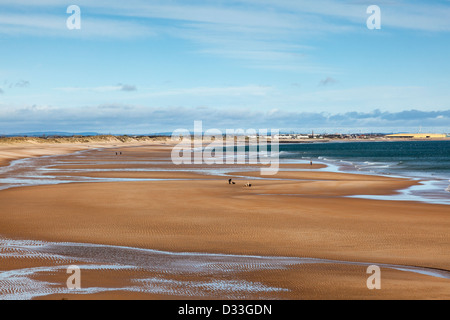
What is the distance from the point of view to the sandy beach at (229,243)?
32.2 ft

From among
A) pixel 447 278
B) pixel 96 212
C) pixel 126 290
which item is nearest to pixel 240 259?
pixel 126 290

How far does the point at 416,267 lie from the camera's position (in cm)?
1151

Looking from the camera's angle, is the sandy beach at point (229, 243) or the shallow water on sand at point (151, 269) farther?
the sandy beach at point (229, 243)

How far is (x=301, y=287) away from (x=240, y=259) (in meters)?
2.66

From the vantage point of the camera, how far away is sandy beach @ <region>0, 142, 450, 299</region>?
9828 mm

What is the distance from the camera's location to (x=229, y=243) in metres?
14.1

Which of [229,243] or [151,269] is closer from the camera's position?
[151,269]

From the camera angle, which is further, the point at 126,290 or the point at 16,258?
the point at 16,258

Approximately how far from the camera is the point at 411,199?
23.5 metres

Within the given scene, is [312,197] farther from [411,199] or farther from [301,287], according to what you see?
[301,287]

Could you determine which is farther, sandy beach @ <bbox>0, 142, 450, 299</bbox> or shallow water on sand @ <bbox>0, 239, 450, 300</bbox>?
sandy beach @ <bbox>0, 142, 450, 299</bbox>
